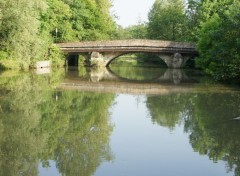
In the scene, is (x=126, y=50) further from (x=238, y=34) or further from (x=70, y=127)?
(x=70, y=127)

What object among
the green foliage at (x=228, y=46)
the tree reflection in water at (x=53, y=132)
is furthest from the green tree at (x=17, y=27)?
the green foliage at (x=228, y=46)

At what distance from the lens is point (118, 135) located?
11188mm

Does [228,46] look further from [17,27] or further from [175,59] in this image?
[175,59]

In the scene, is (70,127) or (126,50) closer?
(70,127)

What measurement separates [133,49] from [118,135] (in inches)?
1271

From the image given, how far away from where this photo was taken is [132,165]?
332 inches

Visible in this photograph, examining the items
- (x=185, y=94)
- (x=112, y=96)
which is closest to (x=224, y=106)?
(x=185, y=94)

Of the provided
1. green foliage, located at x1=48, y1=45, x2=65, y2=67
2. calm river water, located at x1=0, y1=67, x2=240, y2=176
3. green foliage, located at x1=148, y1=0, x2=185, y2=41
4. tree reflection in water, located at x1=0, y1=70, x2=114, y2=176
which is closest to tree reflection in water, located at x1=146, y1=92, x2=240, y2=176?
calm river water, located at x1=0, y1=67, x2=240, y2=176

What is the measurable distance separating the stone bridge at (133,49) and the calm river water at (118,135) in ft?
79.9

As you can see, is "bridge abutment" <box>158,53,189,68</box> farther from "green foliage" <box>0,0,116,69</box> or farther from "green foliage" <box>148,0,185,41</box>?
"green foliage" <box>0,0,116,69</box>

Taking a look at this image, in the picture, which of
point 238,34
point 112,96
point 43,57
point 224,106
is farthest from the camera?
point 43,57

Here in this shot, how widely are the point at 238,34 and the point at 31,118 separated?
1630 cm

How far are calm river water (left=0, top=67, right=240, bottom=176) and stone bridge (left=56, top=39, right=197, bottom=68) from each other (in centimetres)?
2435

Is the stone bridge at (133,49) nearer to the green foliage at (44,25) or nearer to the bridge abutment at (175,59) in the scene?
the bridge abutment at (175,59)
